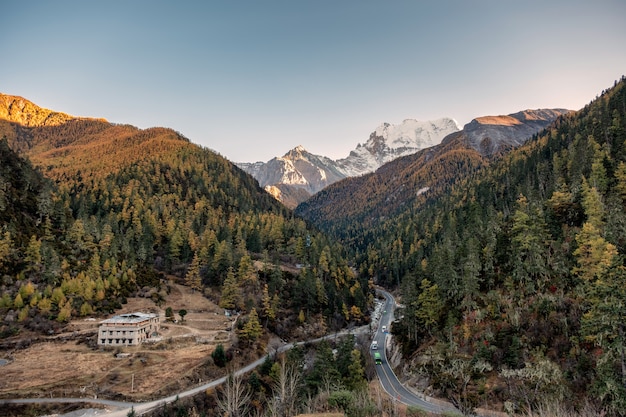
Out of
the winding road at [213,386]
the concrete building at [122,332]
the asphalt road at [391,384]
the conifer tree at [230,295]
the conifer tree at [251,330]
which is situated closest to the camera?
the winding road at [213,386]

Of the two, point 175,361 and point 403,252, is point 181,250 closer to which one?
point 175,361

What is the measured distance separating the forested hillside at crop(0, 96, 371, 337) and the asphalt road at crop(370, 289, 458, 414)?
10.0 metres

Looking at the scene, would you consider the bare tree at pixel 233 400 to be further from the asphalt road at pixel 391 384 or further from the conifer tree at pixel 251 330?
the asphalt road at pixel 391 384

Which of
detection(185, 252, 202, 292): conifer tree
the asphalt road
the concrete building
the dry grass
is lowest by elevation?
the asphalt road

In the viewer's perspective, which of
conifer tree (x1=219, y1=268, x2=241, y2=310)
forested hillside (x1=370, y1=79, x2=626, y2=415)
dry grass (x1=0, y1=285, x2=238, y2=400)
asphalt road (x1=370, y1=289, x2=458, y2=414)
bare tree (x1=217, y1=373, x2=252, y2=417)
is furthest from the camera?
conifer tree (x1=219, y1=268, x2=241, y2=310)

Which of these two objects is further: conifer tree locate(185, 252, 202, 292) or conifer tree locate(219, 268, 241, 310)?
conifer tree locate(185, 252, 202, 292)

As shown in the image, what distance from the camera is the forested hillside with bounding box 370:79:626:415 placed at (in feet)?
149

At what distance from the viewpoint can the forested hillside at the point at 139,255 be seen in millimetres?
83312

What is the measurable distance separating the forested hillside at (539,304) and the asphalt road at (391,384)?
3093 millimetres

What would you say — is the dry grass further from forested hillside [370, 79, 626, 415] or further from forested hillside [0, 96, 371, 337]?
forested hillside [370, 79, 626, 415]

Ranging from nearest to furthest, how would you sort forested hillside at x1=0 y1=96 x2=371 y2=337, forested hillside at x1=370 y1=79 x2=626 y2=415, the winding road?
forested hillside at x1=370 y1=79 x2=626 y2=415, the winding road, forested hillside at x1=0 y1=96 x2=371 y2=337

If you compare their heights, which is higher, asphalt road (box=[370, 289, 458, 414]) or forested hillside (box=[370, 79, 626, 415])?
forested hillside (box=[370, 79, 626, 415])

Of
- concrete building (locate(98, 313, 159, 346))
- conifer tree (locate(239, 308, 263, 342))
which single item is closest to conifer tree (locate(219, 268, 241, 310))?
conifer tree (locate(239, 308, 263, 342))

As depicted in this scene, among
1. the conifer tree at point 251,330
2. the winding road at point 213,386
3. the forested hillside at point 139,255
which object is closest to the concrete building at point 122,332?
the forested hillside at point 139,255
